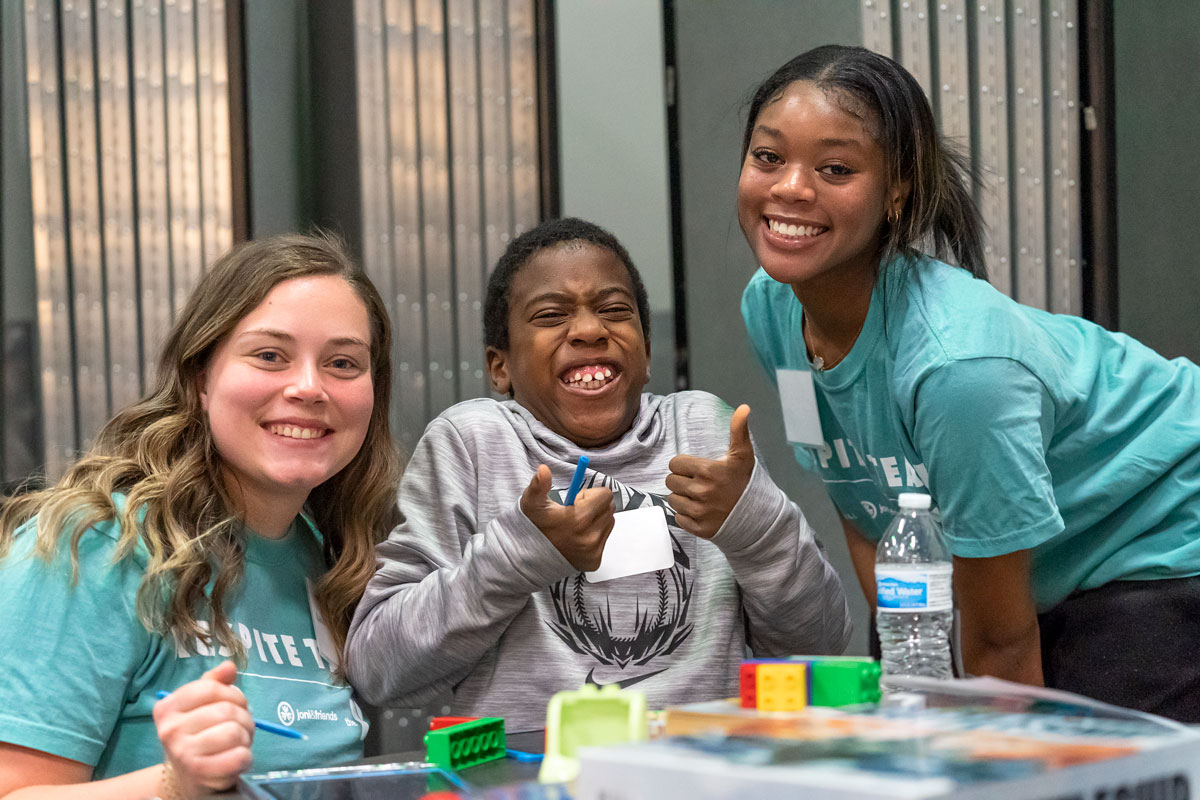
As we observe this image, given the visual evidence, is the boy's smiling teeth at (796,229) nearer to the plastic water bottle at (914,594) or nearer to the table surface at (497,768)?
the plastic water bottle at (914,594)

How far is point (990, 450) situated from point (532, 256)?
763 millimetres

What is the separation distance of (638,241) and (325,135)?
1.00m

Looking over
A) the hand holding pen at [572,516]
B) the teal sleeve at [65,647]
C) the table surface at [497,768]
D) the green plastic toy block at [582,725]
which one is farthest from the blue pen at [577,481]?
the teal sleeve at [65,647]

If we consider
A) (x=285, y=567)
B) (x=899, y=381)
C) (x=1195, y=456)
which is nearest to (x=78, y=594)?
(x=285, y=567)

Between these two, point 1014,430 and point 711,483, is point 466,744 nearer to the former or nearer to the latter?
point 711,483

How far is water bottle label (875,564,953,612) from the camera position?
3.84ft

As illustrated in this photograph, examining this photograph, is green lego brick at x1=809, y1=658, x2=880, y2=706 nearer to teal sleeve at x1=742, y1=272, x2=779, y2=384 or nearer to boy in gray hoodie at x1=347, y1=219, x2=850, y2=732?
boy in gray hoodie at x1=347, y1=219, x2=850, y2=732

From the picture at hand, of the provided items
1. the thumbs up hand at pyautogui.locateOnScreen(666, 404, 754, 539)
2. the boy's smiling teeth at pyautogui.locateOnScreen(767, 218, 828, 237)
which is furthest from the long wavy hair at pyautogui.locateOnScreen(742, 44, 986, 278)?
the thumbs up hand at pyautogui.locateOnScreen(666, 404, 754, 539)

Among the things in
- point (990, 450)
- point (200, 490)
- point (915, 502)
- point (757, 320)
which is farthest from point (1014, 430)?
point (200, 490)

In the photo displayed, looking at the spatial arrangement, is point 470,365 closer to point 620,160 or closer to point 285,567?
point 620,160

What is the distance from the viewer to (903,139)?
1.61m

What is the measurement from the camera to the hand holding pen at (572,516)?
138cm

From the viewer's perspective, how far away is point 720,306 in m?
3.45

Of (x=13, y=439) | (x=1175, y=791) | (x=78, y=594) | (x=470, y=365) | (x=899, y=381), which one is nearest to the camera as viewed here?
(x=1175, y=791)
